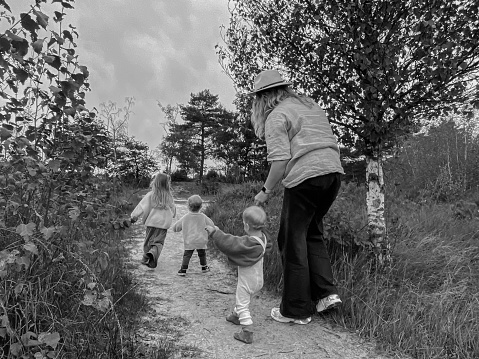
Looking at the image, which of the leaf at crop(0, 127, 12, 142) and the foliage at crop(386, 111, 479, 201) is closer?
the leaf at crop(0, 127, 12, 142)

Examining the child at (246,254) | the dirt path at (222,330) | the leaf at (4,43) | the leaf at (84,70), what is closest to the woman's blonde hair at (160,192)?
the dirt path at (222,330)

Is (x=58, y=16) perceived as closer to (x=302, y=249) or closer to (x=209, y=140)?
(x=302, y=249)

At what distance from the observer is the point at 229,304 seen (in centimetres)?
369

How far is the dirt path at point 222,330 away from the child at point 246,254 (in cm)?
23

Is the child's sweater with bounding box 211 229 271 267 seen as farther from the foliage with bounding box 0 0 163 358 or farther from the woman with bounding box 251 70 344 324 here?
the foliage with bounding box 0 0 163 358

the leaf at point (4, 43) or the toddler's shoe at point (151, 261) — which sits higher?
the leaf at point (4, 43)

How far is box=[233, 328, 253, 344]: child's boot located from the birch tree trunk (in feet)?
6.29

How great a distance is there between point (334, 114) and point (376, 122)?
523 mm

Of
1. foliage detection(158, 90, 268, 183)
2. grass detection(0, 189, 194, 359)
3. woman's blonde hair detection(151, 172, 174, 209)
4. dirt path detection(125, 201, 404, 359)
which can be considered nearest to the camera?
grass detection(0, 189, 194, 359)

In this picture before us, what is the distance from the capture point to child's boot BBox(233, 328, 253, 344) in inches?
112

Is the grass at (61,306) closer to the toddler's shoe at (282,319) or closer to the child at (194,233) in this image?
the toddler's shoe at (282,319)

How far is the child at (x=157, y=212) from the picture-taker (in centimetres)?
533

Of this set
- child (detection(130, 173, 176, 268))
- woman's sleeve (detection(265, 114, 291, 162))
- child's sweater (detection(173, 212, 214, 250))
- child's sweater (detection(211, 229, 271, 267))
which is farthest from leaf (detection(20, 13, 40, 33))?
child (detection(130, 173, 176, 268))

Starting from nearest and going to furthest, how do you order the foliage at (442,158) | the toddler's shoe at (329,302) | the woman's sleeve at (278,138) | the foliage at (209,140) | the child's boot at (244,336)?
the child's boot at (244,336), the woman's sleeve at (278,138), the toddler's shoe at (329,302), the foliage at (442,158), the foliage at (209,140)
